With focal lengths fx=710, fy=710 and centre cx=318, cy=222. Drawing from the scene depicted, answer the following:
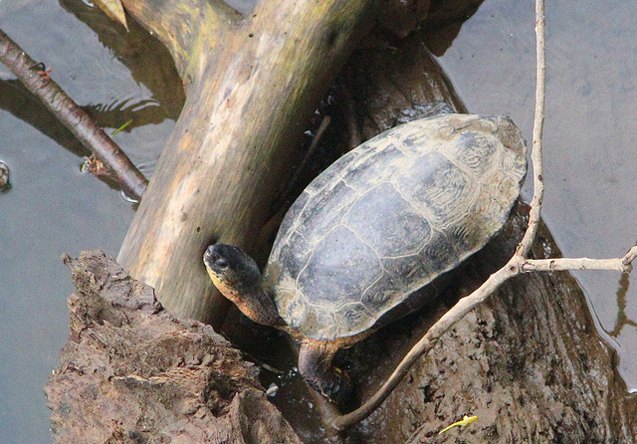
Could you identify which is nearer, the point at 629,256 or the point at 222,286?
the point at 629,256

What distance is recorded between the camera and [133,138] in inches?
155

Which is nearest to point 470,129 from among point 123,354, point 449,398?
point 449,398

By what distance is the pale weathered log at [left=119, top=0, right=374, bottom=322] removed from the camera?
2938 mm

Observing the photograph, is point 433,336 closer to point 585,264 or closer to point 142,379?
point 585,264

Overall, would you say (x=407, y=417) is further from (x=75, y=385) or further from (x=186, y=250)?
(x=75, y=385)

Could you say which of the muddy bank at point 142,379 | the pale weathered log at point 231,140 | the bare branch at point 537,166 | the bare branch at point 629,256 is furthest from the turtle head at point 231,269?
the bare branch at point 629,256

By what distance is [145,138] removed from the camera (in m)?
3.94

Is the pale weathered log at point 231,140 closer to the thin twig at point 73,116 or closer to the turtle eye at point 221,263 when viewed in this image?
the turtle eye at point 221,263

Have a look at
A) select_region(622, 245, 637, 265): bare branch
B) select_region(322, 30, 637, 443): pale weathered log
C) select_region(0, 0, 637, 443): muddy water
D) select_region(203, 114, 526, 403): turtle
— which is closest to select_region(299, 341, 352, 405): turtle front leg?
select_region(203, 114, 526, 403): turtle

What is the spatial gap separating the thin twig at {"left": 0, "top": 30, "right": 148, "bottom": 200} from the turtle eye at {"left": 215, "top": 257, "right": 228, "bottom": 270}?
1.00 m

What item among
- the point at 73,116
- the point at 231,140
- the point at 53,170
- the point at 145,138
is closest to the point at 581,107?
the point at 231,140

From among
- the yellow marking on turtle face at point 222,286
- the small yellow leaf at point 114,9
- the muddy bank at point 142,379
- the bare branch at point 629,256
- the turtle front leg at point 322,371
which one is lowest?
the muddy bank at point 142,379

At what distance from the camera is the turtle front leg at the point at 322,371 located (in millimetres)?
3025

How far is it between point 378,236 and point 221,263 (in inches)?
25.8
